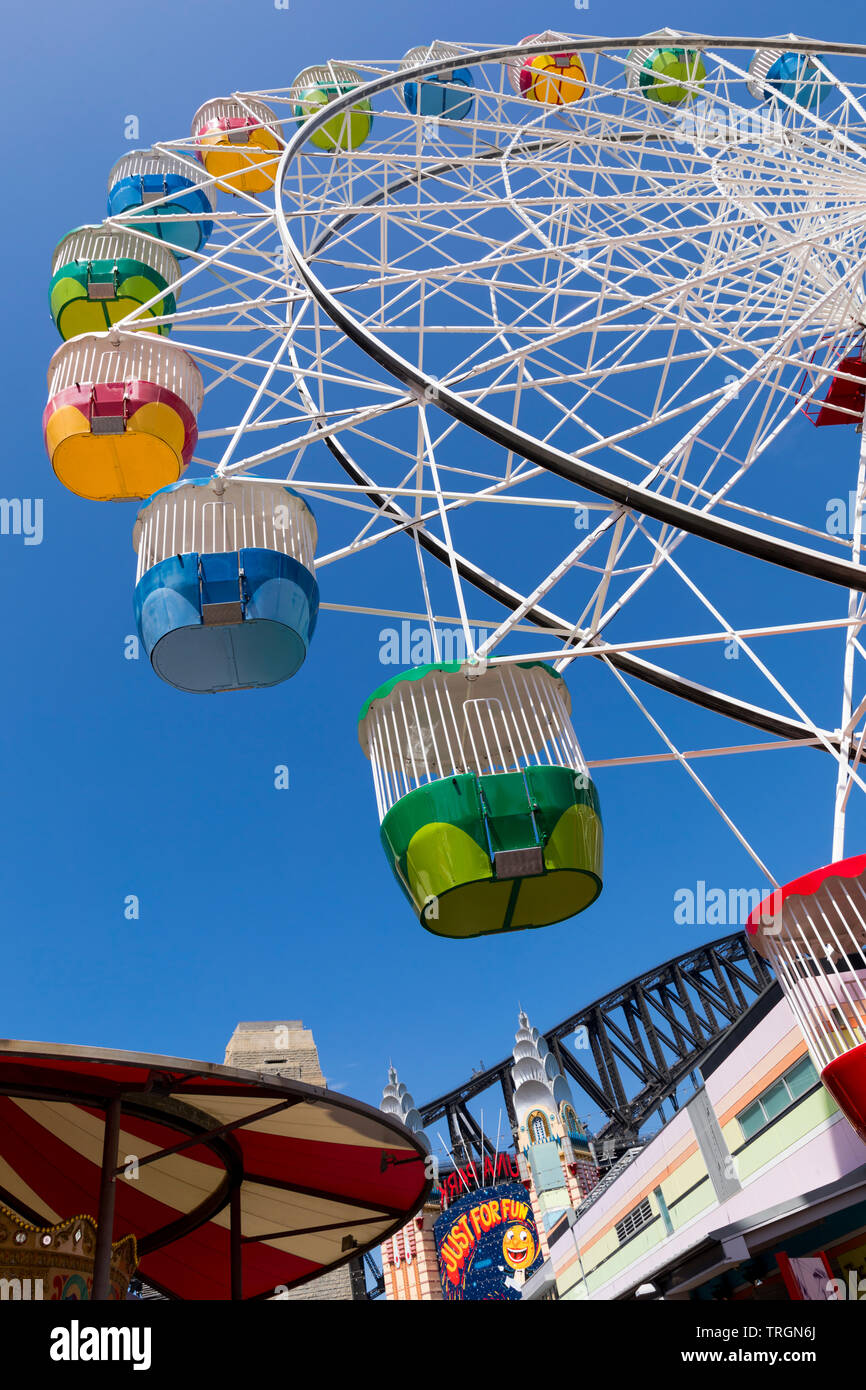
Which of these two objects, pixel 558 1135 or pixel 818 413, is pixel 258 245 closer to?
pixel 818 413

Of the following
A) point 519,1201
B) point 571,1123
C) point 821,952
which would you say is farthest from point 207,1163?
point 571,1123

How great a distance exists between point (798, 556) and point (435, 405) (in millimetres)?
2283

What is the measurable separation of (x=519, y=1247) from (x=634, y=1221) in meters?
12.6

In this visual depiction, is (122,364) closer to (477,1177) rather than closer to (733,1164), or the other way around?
(733,1164)

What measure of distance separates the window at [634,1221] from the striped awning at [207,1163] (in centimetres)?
1228

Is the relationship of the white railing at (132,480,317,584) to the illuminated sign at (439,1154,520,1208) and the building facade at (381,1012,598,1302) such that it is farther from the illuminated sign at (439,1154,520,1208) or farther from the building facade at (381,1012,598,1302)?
the illuminated sign at (439,1154,520,1208)

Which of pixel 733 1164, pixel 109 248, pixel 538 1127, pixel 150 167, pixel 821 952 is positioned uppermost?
pixel 150 167

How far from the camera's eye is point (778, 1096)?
1400 centimetres

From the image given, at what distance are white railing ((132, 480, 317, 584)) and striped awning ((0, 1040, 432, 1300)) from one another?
10.6ft

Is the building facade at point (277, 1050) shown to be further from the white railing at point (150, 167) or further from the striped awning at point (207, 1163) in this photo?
the white railing at point (150, 167)

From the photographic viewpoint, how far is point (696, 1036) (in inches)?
1752

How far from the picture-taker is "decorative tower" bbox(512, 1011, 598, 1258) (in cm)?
3091

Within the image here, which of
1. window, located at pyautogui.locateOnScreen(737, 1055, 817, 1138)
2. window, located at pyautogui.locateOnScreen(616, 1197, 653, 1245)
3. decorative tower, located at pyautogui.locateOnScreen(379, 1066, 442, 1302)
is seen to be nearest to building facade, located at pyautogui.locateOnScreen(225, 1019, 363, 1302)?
decorative tower, located at pyautogui.locateOnScreen(379, 1066, 442, 1302)
